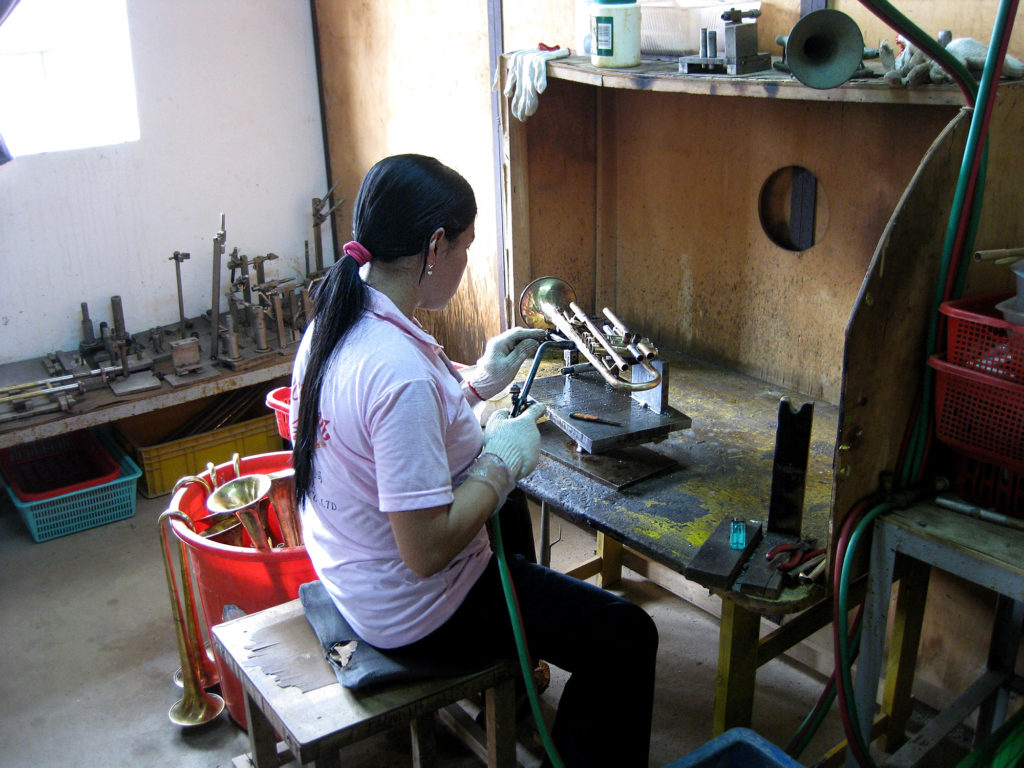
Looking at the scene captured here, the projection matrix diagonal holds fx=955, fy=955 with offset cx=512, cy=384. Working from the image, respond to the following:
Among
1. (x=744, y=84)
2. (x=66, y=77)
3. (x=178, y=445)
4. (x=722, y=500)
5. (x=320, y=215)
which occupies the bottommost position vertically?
(x=178, y=445)

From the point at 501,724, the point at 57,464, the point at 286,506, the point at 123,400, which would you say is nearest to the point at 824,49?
the point at 501,724

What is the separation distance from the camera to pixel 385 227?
1628 mm

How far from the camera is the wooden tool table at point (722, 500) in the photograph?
176 centimetres

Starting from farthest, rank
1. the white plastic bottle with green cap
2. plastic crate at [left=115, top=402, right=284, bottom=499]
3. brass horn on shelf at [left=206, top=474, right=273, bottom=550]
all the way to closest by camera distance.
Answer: plastic crate at [left=115, top=402, right=284, bottom=499], brass horn on shelf at [left=206, top=474, right=273, bottom=550], the white plastic bottle with green cap

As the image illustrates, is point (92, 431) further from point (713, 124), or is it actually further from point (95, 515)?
point (713, 124)

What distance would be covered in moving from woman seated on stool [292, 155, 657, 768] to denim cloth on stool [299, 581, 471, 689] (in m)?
0.02

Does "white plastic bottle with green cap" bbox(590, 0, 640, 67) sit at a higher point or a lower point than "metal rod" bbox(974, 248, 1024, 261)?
higher

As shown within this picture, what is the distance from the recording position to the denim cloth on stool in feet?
5.42

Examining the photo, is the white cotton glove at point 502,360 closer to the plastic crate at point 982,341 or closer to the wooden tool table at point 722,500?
the wooden tool table at point 722,500

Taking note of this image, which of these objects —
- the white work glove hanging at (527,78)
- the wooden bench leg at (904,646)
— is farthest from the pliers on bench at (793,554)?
the white work glove hanging at (527,78)

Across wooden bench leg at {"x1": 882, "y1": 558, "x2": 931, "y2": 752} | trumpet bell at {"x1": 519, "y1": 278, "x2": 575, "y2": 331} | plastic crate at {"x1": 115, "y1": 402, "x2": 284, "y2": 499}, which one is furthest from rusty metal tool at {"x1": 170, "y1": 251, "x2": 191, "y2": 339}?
wooden bench leg at {"x1": 882, "y1": 558, "x2": 931, "y2": 752}

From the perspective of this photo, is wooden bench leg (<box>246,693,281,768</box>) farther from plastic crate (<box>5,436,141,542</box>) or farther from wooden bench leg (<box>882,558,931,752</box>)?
plastic crate (<box>5,436,141,542</box>)

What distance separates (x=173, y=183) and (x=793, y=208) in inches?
97.7

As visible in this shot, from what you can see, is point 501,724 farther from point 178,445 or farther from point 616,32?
point 178,445
